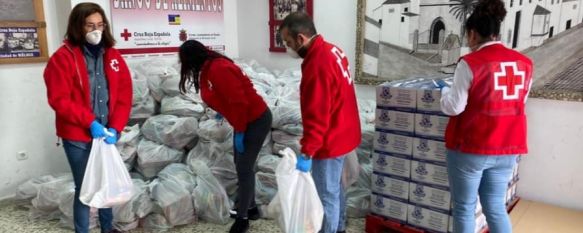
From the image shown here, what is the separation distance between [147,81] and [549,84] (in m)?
2.61

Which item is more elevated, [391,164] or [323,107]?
[323,107]

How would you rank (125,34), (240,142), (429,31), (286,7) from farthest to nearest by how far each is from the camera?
1. (286,7)
2. (125,34)
3. (429,31)
4. (240,142)

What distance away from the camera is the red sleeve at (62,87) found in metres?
1.75

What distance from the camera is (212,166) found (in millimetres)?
2602

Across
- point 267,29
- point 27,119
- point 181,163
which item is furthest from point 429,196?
point 27,119

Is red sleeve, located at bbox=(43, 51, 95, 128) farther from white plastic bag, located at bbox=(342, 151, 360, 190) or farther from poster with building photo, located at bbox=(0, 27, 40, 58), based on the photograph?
white plastic bag, located at bbox=(342, 151, 360, 190)

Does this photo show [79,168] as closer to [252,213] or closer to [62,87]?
[62,87]

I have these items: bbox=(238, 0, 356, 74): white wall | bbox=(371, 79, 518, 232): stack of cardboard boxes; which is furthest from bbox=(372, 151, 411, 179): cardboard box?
bbox=(238, 0, 356, 74): white wall

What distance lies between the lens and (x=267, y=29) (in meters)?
3.75

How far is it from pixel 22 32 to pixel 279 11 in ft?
6.44

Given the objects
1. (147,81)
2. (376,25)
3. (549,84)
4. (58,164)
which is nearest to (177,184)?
(147,81)

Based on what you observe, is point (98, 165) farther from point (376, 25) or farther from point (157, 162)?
point (376, 25)

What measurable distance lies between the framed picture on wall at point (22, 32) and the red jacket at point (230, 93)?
145 cm

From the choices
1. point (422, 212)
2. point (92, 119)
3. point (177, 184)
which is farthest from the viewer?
point (177, 184)
